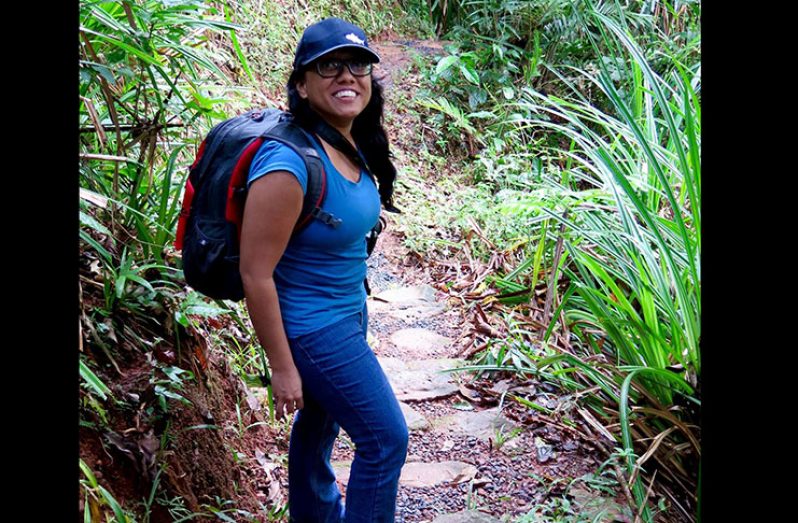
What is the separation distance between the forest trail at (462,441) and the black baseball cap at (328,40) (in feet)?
1.20

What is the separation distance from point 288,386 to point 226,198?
1.68 feet

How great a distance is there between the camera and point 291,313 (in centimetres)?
223

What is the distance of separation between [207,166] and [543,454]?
6.68 ft

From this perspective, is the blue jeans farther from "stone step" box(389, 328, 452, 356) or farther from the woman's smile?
"stone step" box(389, 328, 452, 356)

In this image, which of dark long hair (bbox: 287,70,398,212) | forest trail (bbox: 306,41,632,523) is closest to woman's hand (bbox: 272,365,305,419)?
dark long hair (bbox: 287,70,398,212)

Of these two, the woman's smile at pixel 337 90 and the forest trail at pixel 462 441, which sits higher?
the woman's smile at pixel 337 90

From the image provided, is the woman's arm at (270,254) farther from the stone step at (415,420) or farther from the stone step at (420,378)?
the stone step at (420,378)

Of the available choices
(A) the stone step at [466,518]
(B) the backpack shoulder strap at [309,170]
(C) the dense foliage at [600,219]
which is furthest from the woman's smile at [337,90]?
(A) the stone step at [466,518]

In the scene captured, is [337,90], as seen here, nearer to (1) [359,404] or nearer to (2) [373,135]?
(2) [373,135]

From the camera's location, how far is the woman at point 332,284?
213 centimetres
